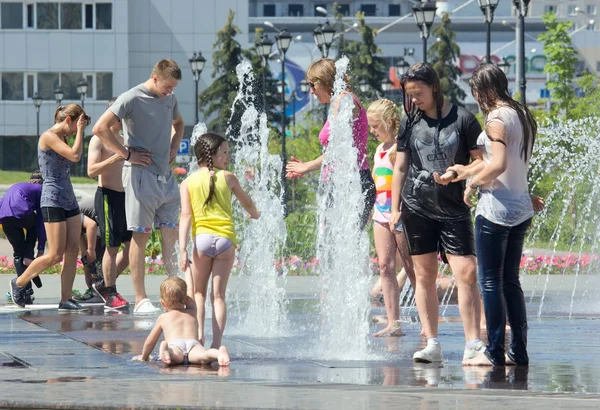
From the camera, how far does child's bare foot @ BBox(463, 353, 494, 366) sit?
696 cm

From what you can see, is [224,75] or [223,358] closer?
[223,358]

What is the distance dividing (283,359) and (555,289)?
6642mm

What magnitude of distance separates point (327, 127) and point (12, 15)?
210ft

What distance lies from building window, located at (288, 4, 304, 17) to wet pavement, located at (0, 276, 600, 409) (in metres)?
125

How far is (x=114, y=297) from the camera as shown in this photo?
10.5 meters

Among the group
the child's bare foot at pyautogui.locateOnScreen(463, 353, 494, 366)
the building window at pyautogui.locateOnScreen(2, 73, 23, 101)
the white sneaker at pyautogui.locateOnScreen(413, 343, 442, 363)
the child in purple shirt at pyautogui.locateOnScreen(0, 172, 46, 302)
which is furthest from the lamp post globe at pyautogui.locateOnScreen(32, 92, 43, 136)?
the child's bare foot at pyautogui.locateOnScreen(463, 353, 494, 366)

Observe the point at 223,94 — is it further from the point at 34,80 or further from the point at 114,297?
the point at 114,297

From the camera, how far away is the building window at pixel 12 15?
7000 centimetres

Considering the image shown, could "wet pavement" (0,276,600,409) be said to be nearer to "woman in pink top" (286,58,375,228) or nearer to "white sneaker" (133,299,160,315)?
"white sneaker" (133,299,160,315)

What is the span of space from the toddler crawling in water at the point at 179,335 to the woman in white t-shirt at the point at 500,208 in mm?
1399

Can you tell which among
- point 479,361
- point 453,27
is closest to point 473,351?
point 479,361

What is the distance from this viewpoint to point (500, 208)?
6910mm

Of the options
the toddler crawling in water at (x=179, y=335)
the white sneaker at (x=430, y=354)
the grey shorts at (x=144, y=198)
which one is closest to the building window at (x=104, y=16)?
the grey shorts at (x=144, y=198)

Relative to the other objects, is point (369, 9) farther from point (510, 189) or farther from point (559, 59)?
point (510, 189)
